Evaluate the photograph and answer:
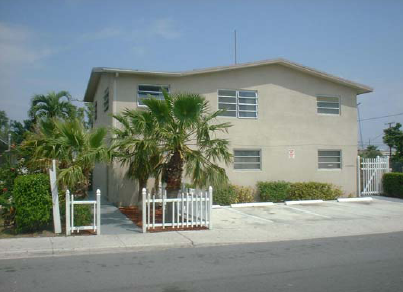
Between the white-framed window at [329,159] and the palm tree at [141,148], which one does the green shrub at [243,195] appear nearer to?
A: the white-framed window at [329,159]

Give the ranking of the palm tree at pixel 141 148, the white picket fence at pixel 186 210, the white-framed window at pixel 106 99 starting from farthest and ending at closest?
1. the white-framed window at pixel 106 99
2. the palm tree at pixel 141 148
3. the white picket fence at pixel 186 210

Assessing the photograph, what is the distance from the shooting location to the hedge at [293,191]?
17953 mm

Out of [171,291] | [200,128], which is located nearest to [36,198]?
[200,128]

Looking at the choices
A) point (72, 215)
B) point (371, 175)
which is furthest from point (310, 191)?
point (72, 215)

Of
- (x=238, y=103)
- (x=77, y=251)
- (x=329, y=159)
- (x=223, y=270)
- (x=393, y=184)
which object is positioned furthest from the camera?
(x=393, y=184)

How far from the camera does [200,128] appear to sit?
12.2 metres

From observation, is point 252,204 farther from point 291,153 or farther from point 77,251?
point 77,251

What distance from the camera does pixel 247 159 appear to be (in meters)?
18.5

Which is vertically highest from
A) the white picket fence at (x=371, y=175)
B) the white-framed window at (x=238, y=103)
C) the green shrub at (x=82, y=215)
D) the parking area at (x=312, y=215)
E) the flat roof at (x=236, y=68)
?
the flat roof at (x=236, y=68)

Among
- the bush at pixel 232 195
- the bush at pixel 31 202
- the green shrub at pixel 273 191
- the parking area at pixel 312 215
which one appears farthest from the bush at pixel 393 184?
the bush at pixel 31 202

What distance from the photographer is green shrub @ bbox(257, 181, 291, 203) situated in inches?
704

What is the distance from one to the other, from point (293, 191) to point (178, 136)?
8.65 metres

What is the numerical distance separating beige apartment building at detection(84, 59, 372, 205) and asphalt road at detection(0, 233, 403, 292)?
804 centimetres

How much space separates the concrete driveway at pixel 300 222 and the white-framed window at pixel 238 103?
4.24m
